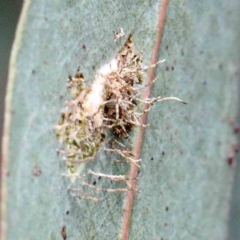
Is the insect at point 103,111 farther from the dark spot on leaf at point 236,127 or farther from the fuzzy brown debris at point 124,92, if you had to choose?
the dark spot on leaf at point 236,127

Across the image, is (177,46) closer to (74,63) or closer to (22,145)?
(74,63)

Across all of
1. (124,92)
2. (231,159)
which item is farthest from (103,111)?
(231,159)

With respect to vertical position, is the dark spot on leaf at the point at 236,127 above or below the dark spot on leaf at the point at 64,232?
above

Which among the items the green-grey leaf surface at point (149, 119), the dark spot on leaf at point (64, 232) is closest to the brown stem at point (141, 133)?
the green-grey leaf surface at point (149, 119)

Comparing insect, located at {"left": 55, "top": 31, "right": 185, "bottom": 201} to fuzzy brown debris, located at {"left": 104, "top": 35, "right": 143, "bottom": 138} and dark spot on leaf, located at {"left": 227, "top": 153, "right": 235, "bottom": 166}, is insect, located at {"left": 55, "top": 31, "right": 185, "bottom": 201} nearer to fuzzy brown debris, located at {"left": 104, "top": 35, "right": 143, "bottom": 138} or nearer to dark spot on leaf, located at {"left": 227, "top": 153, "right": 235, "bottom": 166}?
fuzzy brown debris, located at {"left": 104, "top": 35, "right": 143, "bottom": 138}

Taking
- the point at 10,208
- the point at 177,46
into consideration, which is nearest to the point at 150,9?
the point at 177,46

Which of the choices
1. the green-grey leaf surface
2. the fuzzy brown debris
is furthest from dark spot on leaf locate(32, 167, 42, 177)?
the fuzzy brown debris
